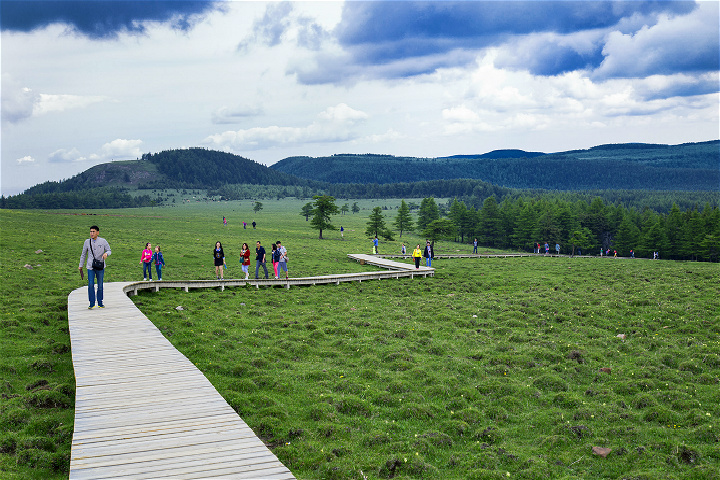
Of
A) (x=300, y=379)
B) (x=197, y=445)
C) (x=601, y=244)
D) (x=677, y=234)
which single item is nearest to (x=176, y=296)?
(x=300, y=379)

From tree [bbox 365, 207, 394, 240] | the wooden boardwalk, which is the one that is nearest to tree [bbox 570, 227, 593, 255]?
tree [bbox 365, 207, 394, 240]

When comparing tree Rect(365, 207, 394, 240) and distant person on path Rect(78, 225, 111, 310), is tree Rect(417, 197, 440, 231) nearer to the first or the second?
tree Rect(365, 207, 394, 240)

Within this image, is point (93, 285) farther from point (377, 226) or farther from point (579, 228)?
point (579, 228)

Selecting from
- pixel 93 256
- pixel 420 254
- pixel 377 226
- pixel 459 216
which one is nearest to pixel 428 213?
pixel 459 216

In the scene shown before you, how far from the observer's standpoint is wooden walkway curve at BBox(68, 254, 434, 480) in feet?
25.9

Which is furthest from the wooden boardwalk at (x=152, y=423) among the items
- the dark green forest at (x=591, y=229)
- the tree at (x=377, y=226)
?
the dark green forest at (x=591, y=229)

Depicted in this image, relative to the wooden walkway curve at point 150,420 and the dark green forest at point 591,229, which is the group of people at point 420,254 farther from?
the dark green forest at point 591,229

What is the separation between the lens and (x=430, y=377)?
14719 millimetres

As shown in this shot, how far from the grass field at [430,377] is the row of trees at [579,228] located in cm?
7232

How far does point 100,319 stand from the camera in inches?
719

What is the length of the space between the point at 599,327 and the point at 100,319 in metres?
20.4

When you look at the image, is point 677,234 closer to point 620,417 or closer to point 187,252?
point 187,252

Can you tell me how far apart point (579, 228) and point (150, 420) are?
134370mm

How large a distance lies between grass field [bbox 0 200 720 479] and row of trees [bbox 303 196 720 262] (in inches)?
2847
